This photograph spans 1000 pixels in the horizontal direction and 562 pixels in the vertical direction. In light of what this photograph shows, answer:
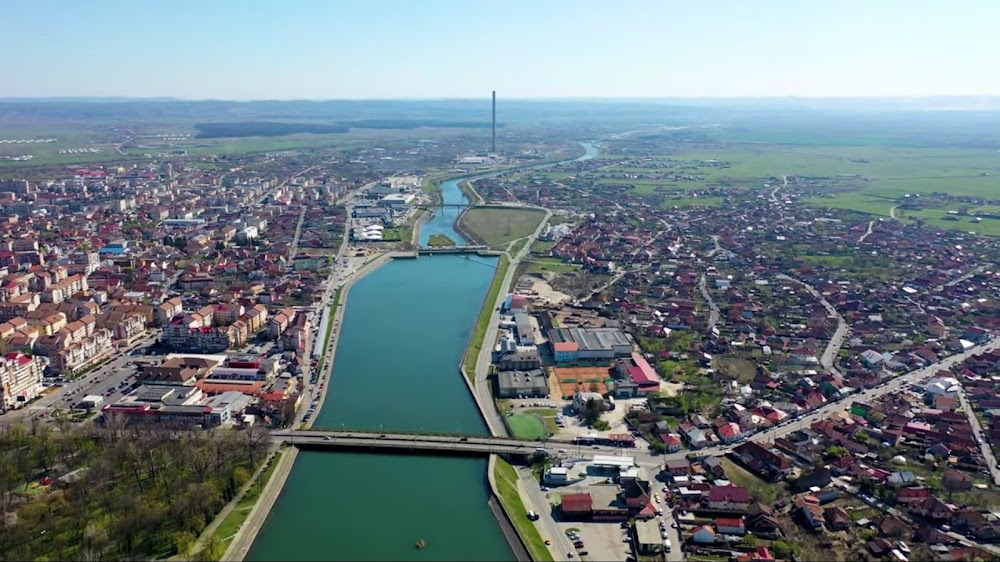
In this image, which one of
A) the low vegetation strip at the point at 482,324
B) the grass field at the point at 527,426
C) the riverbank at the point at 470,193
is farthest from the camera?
the riverbank at the point at 470,193

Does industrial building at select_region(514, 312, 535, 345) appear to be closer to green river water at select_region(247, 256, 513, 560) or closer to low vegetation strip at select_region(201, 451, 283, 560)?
green river water at select_region(247, 256, 513, 560)

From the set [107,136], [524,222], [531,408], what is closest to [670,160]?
[524,222]

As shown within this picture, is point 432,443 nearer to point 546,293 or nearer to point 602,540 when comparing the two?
point 602,540

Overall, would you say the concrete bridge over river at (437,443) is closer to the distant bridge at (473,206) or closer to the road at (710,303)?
the road at (710,303)

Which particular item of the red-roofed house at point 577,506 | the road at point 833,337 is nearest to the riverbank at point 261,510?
the red-roofed house at point 577,506

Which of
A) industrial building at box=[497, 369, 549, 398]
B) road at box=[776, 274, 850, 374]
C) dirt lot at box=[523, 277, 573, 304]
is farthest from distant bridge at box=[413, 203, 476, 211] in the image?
industrial building at box=[497, 369, 549, 398]

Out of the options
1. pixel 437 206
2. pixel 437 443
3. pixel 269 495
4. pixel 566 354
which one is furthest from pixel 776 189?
pixel 269 495
